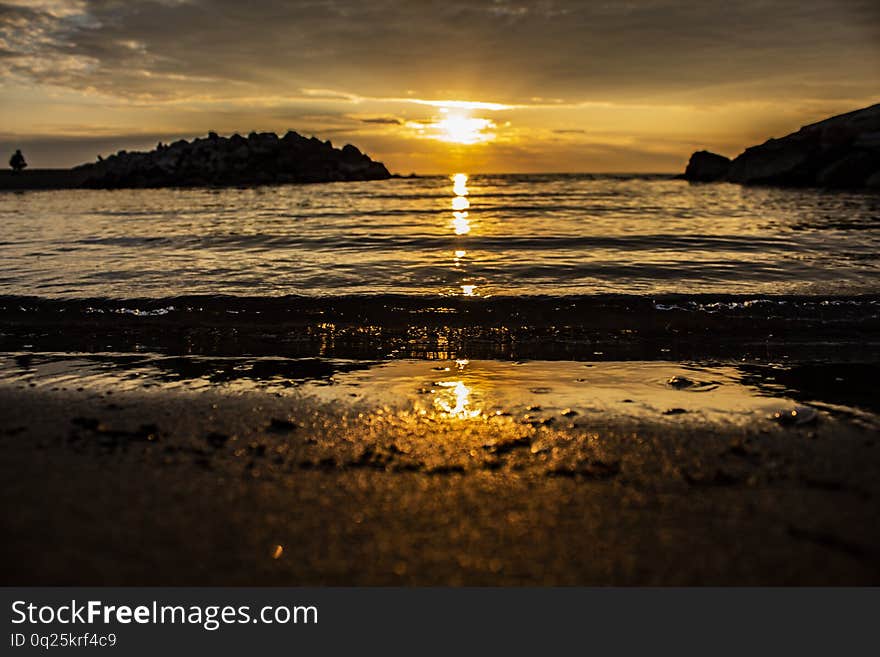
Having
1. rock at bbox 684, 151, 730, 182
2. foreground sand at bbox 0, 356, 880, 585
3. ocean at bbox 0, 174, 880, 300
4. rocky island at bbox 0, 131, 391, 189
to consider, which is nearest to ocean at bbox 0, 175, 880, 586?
foreground sand at bbox 0, 356, 880, 585

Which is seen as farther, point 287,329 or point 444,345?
point 287,329

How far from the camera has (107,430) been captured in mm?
4238

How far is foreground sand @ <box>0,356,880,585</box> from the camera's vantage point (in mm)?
2650

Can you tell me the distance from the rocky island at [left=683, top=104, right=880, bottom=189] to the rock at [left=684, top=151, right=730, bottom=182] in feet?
27.8

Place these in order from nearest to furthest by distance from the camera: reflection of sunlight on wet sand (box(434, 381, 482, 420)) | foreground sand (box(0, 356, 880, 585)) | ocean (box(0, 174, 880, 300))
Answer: foreground sand (box(0, 356, 880, 585)) → reflection of sunlight on wet sand (box(434, 381, 482, 420)) → ocean (box(0, 174, 880, 300))

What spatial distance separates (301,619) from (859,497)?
2750mm

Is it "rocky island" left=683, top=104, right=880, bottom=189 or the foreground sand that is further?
"rocky island" left=683, top=104, right=880, bottom=189

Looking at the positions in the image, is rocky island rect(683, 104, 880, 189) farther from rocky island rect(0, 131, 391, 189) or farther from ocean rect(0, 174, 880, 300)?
rocky island rect(0, 131, 391, 189)

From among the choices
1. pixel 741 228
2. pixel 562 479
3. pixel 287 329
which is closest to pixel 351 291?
pixel 287 329

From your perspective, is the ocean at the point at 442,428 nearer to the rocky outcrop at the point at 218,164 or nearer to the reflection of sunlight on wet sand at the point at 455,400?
the reflection of sunlight on wet sand at the point at 455,400

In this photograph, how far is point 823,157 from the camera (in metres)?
52.5

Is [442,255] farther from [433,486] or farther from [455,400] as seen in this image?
[433,486]

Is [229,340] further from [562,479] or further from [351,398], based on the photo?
[562,479]

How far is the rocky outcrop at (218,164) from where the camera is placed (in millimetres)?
64625
